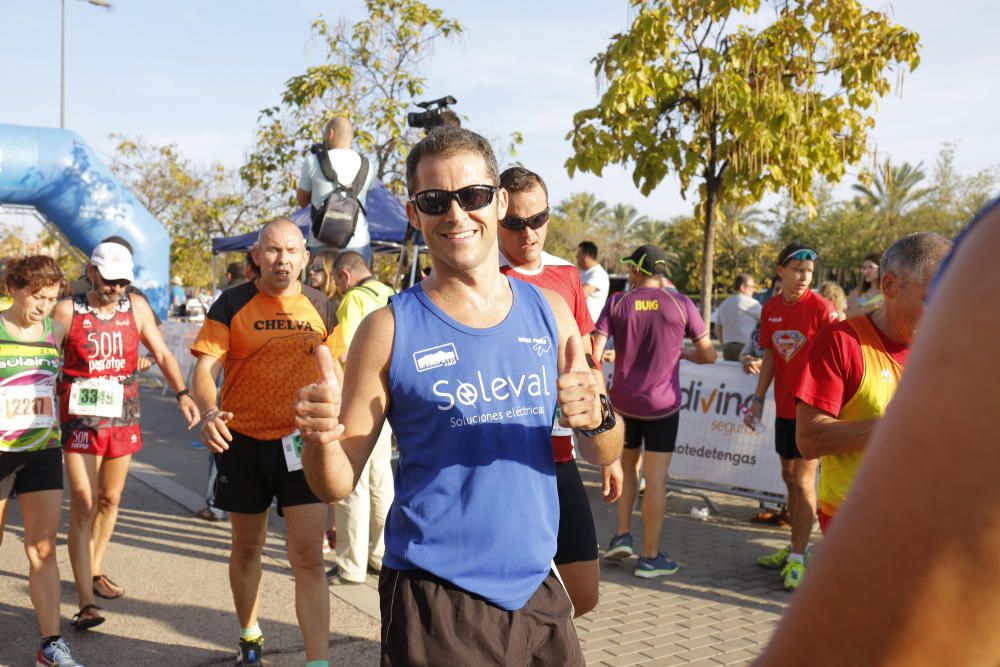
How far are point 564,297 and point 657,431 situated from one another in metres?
2.50

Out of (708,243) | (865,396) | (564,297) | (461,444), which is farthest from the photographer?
(708,243)

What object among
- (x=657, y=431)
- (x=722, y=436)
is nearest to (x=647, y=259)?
(x=657, y=431)

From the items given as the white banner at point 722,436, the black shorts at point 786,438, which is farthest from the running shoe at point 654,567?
the white banner at point 722,436

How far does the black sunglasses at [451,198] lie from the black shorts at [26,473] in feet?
10.1

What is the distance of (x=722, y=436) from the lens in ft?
25.7

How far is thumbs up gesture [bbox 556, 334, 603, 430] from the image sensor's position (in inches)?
90.5

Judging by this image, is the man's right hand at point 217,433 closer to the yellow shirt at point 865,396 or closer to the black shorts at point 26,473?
the black shorts at point 26,473

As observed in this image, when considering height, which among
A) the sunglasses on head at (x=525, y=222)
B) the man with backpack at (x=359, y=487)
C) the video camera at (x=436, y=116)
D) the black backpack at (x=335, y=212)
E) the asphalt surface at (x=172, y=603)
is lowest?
the asphalt surface at (x=172, y=603)

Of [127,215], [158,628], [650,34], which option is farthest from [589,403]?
[127,215]

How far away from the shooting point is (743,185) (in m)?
10.6

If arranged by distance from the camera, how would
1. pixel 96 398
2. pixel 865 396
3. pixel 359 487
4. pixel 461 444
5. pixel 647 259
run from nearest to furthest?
1. pixel 461 444
2. pixel 865 396
3. pixel 96 398
4. pixel 359 487
5. pixel 647 259

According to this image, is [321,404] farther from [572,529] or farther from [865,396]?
[865,396]

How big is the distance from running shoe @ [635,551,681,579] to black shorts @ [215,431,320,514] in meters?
2.72

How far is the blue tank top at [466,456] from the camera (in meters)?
2.43
